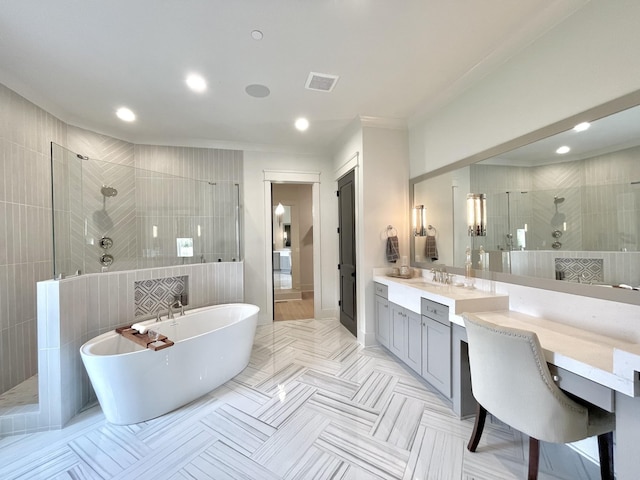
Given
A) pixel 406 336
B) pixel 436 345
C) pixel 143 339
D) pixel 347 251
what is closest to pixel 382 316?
pixel 406 336

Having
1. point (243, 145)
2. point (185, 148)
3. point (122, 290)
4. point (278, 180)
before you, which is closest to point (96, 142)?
point (185, 148)

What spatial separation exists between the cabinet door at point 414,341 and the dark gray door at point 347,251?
1049 mm

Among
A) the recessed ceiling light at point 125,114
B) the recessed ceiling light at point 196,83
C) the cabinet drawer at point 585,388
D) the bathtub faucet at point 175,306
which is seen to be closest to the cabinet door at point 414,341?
the cabinet drawer at point 585,388

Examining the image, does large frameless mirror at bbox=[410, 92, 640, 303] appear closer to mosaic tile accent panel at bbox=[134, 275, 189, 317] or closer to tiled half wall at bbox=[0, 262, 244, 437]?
mosaic tile accent panel at bbox=[134, 275, 189, 317]

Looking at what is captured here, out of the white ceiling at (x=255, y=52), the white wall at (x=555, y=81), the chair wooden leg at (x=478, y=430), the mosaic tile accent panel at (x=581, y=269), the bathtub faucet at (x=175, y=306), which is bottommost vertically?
the chair wooden leg at (x=478, y=430)

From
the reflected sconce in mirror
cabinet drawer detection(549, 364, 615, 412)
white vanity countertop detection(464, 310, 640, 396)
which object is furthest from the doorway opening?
cabinet drawer detection(549, 364, 615, 412)

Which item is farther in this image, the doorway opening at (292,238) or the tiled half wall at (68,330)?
the doorway opening at (292,238)

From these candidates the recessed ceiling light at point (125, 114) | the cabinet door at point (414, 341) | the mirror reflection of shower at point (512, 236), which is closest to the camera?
the mirror reflection of shower at point (512, 236)

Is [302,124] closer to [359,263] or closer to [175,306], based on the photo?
[359,263]

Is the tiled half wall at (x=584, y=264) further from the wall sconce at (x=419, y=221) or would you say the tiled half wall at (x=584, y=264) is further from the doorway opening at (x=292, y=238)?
the doorway opening at (x=292, y=238)

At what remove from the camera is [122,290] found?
8.30 ft

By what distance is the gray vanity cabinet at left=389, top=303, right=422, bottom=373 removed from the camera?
242 centimetres

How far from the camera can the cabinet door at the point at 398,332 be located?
2631 millimetres

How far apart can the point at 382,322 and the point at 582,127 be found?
7.89ft
